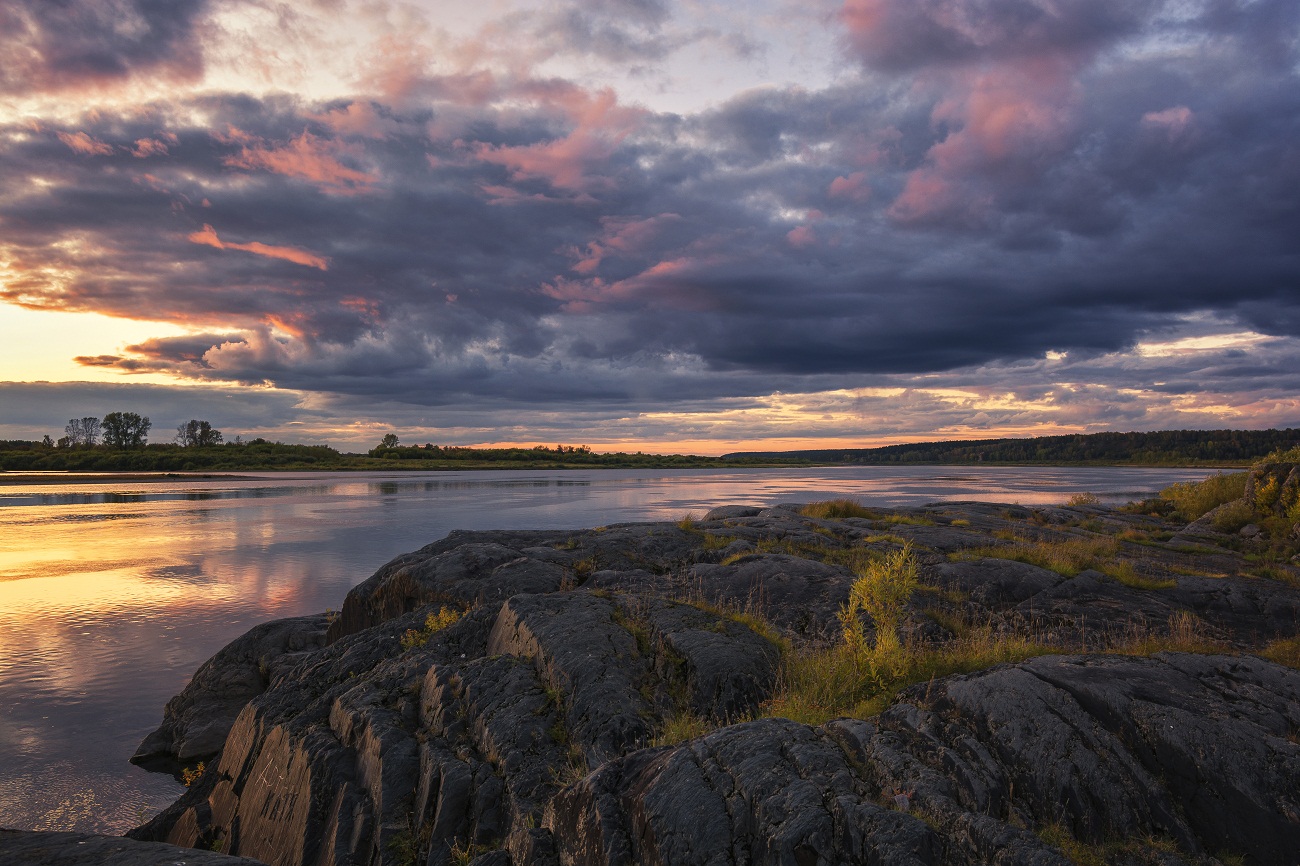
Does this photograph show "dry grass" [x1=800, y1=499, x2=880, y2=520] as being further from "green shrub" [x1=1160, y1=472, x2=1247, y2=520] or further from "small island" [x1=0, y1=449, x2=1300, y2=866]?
"green shrub" [x1=1160, y1=472, x2=1247, y2=520]

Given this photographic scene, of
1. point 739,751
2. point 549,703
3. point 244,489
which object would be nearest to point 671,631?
point 549,703

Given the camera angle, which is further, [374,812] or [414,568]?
[414,568]

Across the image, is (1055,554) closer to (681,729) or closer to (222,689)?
(681,729)

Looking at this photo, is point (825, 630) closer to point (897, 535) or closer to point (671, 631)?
point (671, 631)

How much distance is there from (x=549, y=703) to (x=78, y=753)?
1152cm

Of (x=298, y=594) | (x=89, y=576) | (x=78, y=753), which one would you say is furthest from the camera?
(x=89, y=576)

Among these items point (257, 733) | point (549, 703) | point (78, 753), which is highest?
point (549, 703)

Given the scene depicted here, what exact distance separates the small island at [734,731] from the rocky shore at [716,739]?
1.2 inches

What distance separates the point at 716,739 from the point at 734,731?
22 centimetres

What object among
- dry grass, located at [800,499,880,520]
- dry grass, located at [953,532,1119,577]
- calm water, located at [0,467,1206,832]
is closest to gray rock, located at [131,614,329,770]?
calm water, located at [0,467,1206,832]

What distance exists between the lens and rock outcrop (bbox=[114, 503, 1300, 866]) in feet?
18.4

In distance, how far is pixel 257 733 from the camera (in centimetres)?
1049

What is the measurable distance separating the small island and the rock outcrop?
30 millimetres

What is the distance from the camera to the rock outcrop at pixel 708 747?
5613mm
